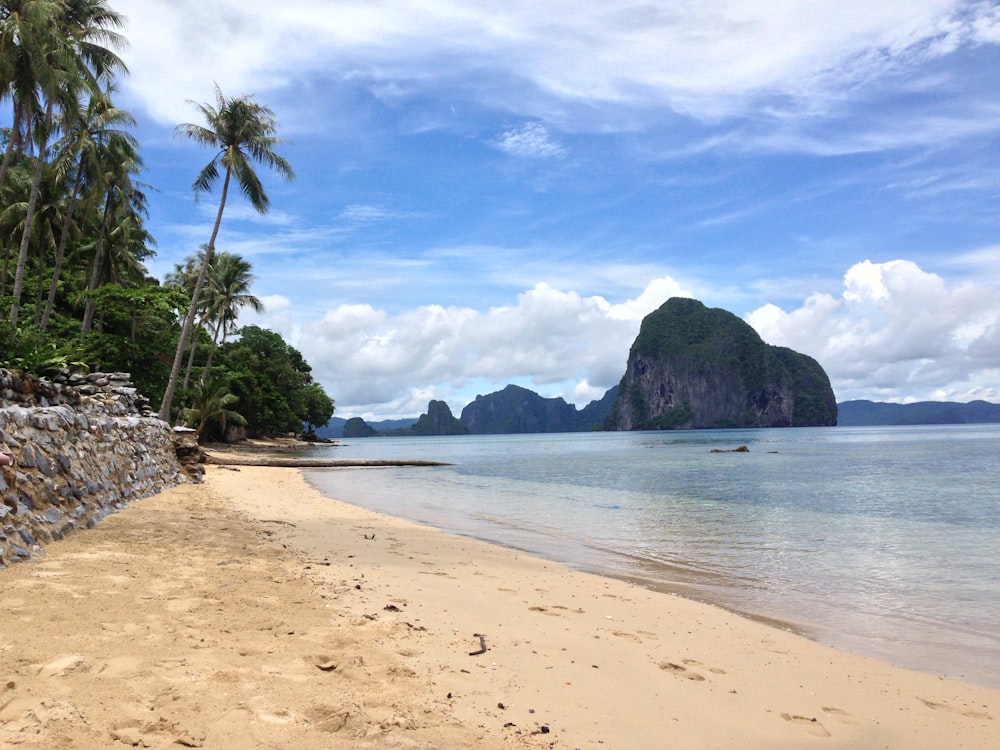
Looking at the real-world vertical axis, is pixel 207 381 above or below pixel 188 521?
above

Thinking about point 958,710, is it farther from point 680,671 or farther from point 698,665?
point 680,671

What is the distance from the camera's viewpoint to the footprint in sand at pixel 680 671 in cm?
454

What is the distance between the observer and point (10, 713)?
9.55 ft

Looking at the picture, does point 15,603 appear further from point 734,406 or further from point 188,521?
point 734,406

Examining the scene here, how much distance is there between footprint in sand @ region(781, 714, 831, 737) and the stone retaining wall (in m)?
6.05

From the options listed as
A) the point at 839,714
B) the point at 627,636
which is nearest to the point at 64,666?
the point at 627,636

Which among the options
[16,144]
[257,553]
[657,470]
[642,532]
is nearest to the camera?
[257,553]

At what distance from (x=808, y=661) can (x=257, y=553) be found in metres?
5.79

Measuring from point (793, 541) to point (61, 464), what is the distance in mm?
11820

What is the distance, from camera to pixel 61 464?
752cm

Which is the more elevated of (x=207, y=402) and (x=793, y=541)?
(x=207, y=402)

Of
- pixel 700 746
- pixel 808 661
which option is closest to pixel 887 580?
pixel 808 661

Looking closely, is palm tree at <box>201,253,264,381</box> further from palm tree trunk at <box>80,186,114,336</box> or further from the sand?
the sand

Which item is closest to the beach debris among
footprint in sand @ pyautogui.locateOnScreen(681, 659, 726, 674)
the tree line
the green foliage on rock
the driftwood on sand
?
footprint in sand @ pyautogui.locateOnScreen(681, 659, 726, 674)
